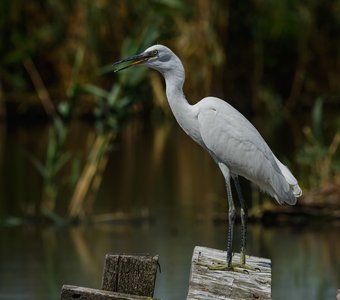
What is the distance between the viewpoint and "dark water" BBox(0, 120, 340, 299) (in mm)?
9344

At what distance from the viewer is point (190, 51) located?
21.5 metres

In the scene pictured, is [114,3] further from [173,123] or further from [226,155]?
[226,155]

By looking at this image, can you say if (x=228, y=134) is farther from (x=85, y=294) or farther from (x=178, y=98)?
(x=85, y=294)

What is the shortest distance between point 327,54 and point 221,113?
1887 centimetres

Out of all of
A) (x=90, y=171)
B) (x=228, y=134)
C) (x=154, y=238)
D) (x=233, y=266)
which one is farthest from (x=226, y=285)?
(x=90, y=171)

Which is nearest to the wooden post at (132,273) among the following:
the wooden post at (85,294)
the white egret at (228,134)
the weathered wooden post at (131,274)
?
the weathered wooden post at (131,274)

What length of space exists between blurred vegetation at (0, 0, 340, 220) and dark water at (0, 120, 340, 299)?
195 inches

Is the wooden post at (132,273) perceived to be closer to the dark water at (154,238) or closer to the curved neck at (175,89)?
the curved neck at (175,89)

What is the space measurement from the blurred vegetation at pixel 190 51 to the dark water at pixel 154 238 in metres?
4.96

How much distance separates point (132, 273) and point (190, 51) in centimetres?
1747

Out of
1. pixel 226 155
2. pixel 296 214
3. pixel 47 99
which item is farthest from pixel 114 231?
pixel 47 99

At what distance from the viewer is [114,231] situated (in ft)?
38.7

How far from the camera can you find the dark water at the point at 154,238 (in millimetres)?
9344

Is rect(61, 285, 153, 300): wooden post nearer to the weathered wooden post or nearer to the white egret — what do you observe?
the weathered wooden post
